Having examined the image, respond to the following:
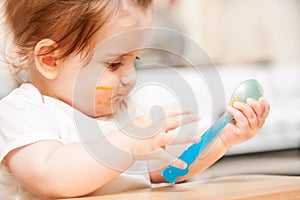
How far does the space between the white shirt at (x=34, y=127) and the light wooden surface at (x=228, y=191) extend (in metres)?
0.07

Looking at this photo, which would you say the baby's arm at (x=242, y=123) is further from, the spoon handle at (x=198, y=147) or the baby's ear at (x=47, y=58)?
the baby's ear at (x=47, y=58)

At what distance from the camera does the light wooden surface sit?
56cm

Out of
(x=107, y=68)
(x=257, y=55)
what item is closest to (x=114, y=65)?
(x=107, y=68)

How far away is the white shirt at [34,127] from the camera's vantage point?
1.98ft

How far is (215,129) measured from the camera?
622mm

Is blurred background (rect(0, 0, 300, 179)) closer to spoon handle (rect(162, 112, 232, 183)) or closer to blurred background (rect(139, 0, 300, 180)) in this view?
blurred background (rect(139, 0, 300, 180))

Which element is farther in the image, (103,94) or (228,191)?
(103,94)

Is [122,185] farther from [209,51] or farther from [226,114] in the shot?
[209,51]

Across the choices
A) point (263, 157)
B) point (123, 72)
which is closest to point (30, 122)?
point (123, 72)

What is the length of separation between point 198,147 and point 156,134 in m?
0.07

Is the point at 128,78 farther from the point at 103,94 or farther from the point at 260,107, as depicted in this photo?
the point at 260,107

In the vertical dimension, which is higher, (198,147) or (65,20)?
(65,20)

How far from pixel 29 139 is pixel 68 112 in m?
0.11

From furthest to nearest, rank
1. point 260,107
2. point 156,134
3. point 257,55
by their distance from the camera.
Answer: point 257,55 < point 260,107 < point 156,134
